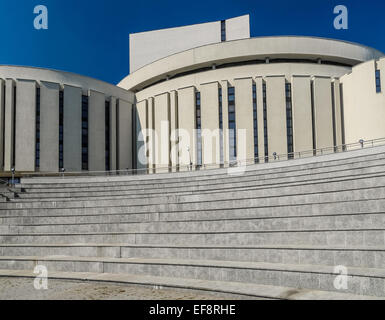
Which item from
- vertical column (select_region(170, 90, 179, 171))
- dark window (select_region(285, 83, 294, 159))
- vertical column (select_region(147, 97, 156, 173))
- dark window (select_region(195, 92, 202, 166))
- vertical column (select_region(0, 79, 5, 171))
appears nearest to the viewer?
vertical column (select_region(0, 79, 5, 171))

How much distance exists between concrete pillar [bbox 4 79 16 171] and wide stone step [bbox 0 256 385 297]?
27.3m

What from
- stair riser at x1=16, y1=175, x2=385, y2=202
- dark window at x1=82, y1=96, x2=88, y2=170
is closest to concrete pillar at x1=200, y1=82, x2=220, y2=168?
dark window at x1=82, y1=96, x2=88, y2=170

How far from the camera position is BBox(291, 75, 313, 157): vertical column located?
3484 centimetres

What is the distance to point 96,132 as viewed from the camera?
39.4 m

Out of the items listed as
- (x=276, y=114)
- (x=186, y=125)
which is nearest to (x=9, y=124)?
(x=186, y=125)

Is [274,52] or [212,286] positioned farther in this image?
[274,52]

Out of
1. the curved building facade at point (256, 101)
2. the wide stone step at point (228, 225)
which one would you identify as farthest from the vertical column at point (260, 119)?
the wide stone step at point (228, 225)

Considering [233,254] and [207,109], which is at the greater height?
[207,109]

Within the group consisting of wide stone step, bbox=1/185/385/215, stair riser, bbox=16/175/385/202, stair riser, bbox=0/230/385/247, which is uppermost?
stair riser, bbox=16/175/385/202

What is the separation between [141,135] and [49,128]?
1092 cm

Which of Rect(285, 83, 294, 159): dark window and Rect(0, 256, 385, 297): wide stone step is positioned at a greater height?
Rect(285, 83, 294, 159): dark window

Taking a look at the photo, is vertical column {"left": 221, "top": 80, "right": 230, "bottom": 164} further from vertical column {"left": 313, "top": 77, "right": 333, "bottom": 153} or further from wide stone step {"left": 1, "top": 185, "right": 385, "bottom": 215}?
wide stone step {"left": 1, "top": 185, "right": 385, "bottom": 215}

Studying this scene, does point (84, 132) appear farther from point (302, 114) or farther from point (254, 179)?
point (254, 179)

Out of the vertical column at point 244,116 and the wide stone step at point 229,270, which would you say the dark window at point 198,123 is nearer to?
the vertical column at point 244,116
